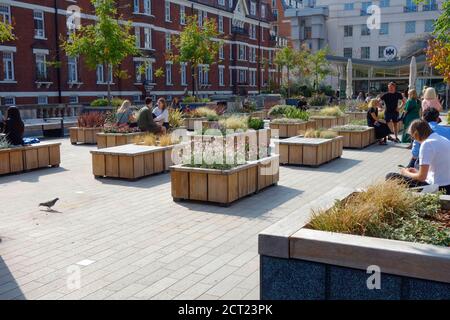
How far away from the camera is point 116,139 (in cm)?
1468

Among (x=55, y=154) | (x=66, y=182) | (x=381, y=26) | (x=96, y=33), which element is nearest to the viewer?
(x=66, y=182)

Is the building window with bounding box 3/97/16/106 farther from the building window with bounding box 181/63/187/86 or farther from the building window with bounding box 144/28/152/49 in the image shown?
the building window with bounding box 181/63/187/86

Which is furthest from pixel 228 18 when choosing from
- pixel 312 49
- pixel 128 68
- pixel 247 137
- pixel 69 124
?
pixel 247 137

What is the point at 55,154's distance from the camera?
13.1 m

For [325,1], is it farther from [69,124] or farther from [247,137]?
[247,137]

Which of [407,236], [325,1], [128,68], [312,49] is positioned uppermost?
[325,1]

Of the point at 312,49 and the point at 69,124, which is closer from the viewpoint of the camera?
the point at 69,124

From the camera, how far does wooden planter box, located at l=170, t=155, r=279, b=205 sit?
877 centimetres

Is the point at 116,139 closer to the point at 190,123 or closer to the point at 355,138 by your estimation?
the point at 355,138

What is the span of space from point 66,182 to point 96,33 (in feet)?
55.4
